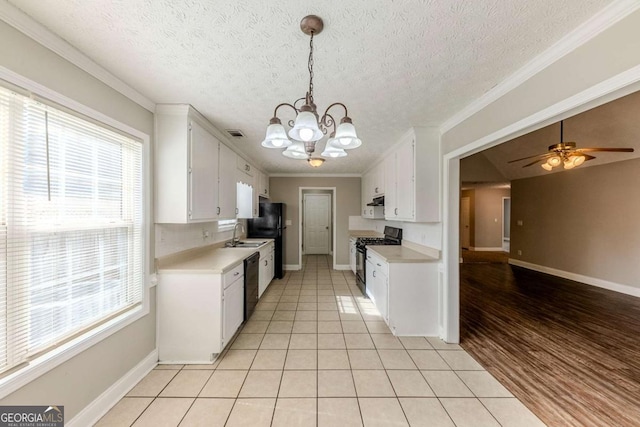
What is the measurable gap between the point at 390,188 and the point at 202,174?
2.68 metres

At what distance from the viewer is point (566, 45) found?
1.41 m

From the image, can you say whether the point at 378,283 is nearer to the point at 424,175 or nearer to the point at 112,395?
the point at 424,175

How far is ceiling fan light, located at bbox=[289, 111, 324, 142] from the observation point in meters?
1.35

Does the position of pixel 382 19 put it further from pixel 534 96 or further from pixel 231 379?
pixel 231 379

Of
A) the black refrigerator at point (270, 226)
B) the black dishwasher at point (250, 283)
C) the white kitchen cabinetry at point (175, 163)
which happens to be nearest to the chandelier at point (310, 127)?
the white kitchen cabinetry at point (175, 163)

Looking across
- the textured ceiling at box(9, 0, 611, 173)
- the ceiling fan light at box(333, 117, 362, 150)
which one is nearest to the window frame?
the textured ceiling at box(9, 0, 611, 173)

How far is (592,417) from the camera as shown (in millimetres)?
1729

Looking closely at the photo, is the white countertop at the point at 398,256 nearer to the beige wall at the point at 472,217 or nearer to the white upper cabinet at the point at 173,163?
the white upper cabinet at the point at 173,163

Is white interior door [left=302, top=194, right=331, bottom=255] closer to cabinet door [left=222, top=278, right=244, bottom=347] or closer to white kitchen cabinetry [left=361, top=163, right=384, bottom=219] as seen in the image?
white kitchen cabinetry [left=361, top=163, right=384, bottom=219]

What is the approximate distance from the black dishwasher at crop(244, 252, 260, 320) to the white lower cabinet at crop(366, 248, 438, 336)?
1760 millimetres

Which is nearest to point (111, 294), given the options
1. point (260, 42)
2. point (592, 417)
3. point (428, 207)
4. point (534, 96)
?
point (260, 42)

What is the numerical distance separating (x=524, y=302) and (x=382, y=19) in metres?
4.77

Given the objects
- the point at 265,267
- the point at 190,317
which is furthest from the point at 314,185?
the point at 190,317

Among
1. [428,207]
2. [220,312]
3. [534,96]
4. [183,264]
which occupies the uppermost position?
[534,96]
